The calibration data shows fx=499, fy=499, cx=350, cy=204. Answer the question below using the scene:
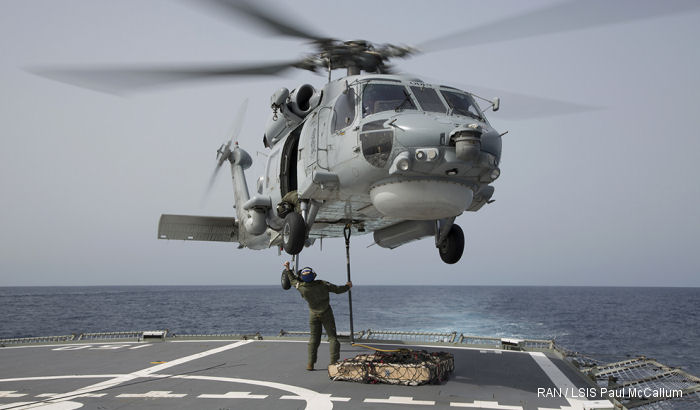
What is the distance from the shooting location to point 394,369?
7359 millimetres

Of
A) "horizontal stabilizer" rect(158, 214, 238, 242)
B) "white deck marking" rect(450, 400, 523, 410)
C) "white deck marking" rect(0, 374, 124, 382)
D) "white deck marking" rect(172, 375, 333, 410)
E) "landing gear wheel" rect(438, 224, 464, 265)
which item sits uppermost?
"horizontal stabilizer" rect(158, 214, 238, 242)

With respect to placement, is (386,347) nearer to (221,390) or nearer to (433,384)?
(433,384)

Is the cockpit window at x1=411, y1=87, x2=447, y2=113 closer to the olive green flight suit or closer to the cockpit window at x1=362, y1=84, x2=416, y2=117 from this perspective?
the cockpit window at x1=362, y1=84, x2=416, y2=117

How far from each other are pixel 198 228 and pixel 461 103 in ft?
24.9

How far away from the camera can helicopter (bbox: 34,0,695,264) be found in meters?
6.85

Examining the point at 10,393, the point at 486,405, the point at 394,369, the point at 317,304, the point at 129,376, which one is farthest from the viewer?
the point at 317,304

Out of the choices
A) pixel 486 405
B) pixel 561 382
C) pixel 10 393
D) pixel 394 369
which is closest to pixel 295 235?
pixel 394 369

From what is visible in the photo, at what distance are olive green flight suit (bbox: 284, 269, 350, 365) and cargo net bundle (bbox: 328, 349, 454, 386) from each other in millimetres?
598

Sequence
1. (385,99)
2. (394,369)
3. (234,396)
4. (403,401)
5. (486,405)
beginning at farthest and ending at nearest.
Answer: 1. (385,99)
2. (394,369)
3. (234,396)
4. (403,401)
5. (486,405)

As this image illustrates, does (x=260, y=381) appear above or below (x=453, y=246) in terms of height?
below

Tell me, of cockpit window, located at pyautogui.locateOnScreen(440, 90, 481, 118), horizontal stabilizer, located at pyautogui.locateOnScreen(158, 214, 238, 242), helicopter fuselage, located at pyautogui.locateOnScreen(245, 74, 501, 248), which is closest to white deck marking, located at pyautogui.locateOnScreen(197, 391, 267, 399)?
helicopter fuselage, located at pyautogui.locateOnScreen(245, 74, 501, 248)

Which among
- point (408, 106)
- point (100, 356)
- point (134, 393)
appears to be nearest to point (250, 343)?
point (100, 356)

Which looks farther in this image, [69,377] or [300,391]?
[69,377]

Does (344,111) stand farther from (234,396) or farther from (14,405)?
(14,405)
